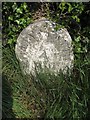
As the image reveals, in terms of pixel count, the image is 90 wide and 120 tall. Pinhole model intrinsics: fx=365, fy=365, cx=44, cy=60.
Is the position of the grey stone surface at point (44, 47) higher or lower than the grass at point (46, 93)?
higher

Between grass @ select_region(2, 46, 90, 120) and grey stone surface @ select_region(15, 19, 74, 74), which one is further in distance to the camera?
grey stone surface @ select_region(15, 19, 74, 74)

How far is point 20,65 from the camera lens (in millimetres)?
4492

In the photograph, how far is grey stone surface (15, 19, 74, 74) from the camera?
4359 mm

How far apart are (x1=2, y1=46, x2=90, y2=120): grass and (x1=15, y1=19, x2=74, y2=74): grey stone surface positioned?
0.46 feet

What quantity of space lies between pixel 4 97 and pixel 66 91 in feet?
2.61

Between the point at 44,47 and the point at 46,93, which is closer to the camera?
the point at 46,93

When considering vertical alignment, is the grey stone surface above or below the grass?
above

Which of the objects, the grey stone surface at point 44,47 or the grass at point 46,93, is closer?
the grass at point 46,93

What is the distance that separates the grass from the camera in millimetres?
3787

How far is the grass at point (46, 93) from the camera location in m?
3.79

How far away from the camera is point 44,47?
4387 millimetres

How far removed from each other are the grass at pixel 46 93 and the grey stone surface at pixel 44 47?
0.14 meters

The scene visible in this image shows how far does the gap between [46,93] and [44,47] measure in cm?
64

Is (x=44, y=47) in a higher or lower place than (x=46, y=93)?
higher
